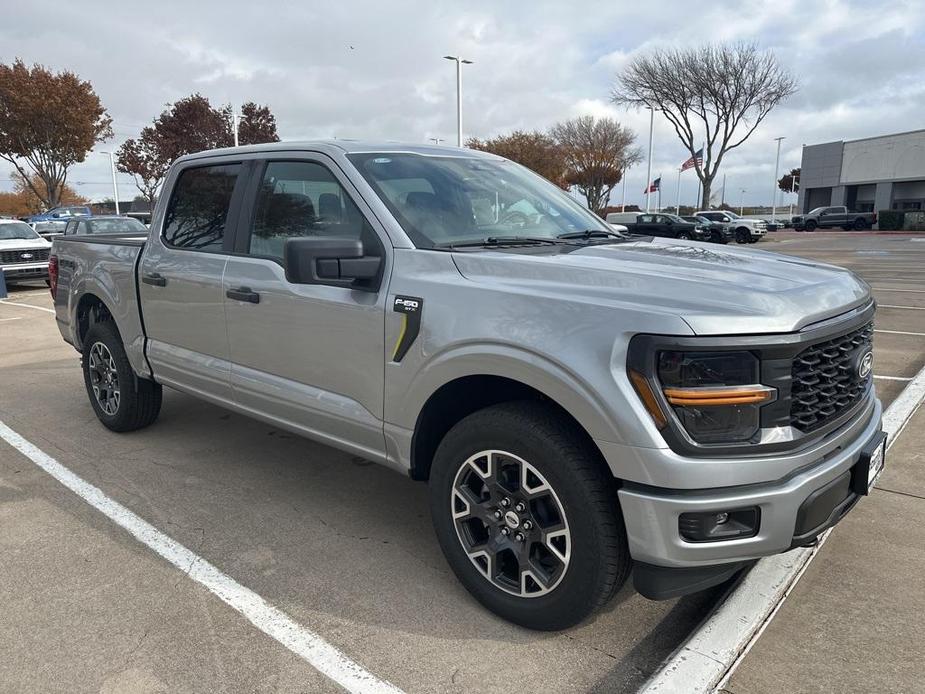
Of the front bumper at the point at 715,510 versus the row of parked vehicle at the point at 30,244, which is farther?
the row of parked vehicle at the point at 30,244

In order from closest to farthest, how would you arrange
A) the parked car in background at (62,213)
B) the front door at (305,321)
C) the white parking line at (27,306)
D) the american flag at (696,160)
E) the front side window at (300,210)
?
the front door at (305,321) → the front side window at (300,210) → the white parking line at (27,306) → the parked car in background at (62,213) → the american flag at (696,160)

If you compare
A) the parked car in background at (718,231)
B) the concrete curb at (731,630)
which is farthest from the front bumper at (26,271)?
the parked car in background at (718,231)

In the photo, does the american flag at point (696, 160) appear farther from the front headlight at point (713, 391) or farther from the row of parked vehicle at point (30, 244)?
the front headlight at point (713, 391)

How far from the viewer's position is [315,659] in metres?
2.53

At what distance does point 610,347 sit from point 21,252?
52.9ft

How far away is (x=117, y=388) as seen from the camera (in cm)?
490

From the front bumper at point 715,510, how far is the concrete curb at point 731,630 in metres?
0.40

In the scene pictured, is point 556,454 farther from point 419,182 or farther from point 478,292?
point 419,182

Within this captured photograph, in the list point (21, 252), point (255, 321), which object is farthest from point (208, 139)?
point (255, 321)

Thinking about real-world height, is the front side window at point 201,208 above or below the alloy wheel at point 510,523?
above

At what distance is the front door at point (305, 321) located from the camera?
3.03m

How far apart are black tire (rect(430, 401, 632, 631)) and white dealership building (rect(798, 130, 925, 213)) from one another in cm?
5761

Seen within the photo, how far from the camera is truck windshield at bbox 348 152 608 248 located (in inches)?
123

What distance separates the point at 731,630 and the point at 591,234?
6.32 ft
